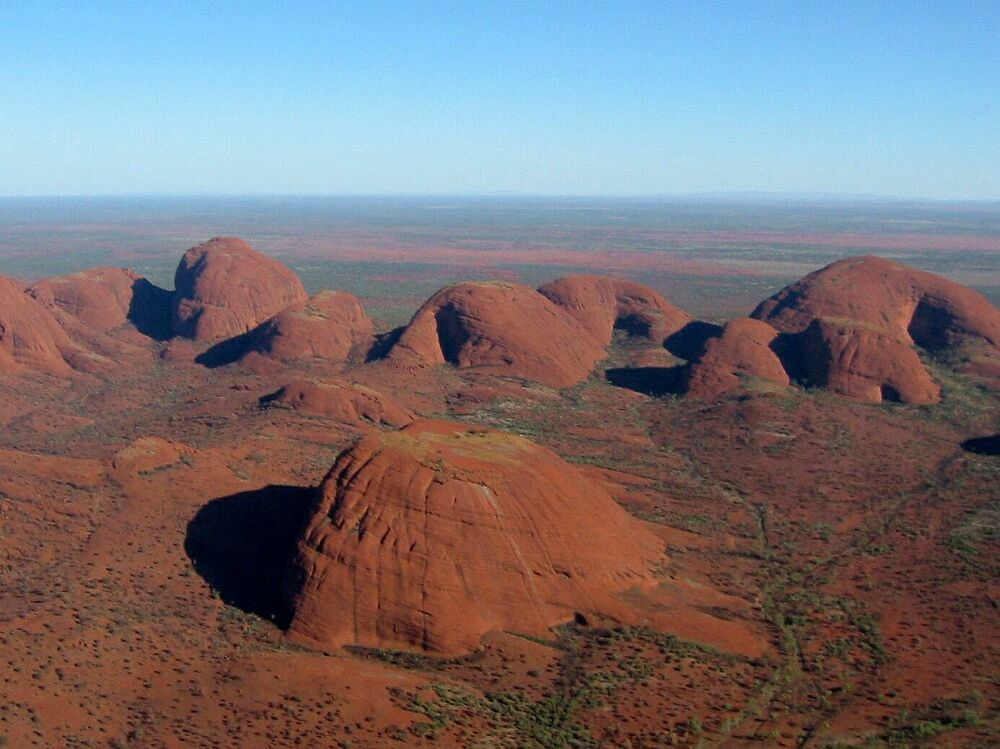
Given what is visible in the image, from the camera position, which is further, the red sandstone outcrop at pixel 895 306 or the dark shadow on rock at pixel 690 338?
the red sandstone outcrop at pixel 895 306

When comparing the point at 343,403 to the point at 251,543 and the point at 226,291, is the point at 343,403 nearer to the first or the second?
the point at 251,543

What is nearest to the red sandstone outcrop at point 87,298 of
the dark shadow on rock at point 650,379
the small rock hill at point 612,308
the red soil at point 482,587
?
the red soil at point 482,587

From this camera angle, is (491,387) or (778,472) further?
(491,387)

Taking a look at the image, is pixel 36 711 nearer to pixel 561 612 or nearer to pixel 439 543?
pixel 439 543

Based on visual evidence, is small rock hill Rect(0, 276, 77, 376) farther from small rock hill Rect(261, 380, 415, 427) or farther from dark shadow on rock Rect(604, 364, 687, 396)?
dark shadow on rock Rect(604, 364, 687, 396)

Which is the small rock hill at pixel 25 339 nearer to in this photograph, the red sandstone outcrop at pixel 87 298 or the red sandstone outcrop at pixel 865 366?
the red sandstone outcrop at pixel 87 298

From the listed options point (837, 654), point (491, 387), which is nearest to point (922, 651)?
point (837, 654)
